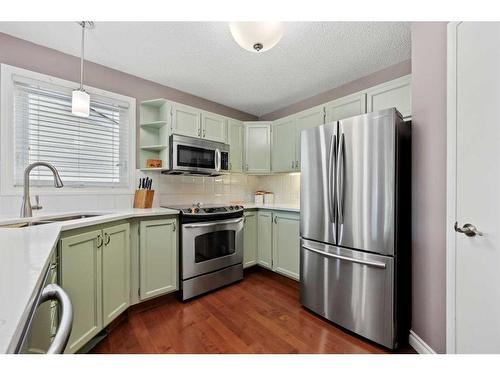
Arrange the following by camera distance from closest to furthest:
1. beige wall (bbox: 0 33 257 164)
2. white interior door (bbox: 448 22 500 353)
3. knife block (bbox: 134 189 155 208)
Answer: white interior door (bbox: 448 22 500 353) < beige wall (bbox: 0 33 257 164) < knife block (bbox: 134 189 155 208)

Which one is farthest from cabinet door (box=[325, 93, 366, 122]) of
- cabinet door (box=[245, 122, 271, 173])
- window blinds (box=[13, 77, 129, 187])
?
window blinds (box=[13, 77, 129, 187])

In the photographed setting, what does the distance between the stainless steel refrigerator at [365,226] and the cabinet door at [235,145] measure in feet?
4.69

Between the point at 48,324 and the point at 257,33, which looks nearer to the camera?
the point at 48,324

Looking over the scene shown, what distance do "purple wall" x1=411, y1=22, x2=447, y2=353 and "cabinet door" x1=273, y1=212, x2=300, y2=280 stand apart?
1.12 meters

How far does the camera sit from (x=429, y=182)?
1.40 m

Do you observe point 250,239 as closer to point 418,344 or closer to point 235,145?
point 235,145

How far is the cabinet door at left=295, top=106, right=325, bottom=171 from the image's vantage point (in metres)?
2.59

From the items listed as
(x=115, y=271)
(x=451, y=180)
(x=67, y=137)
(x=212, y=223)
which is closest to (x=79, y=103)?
(x=67, y=137)

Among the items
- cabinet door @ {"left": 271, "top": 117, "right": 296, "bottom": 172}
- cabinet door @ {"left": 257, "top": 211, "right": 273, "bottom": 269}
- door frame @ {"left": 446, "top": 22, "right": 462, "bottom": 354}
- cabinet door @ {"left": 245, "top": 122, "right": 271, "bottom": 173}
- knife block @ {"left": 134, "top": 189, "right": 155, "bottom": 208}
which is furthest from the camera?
cabinet door @ {"left": 245, "top": 122, "right": 271, "bottom": 173}

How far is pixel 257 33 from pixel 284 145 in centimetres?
190

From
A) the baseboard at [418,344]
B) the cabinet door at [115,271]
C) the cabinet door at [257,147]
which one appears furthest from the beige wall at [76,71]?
the baseboard at [418,344]

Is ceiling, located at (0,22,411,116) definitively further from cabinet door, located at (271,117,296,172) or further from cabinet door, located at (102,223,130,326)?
cabinet door, located at (102,223,130,326)
